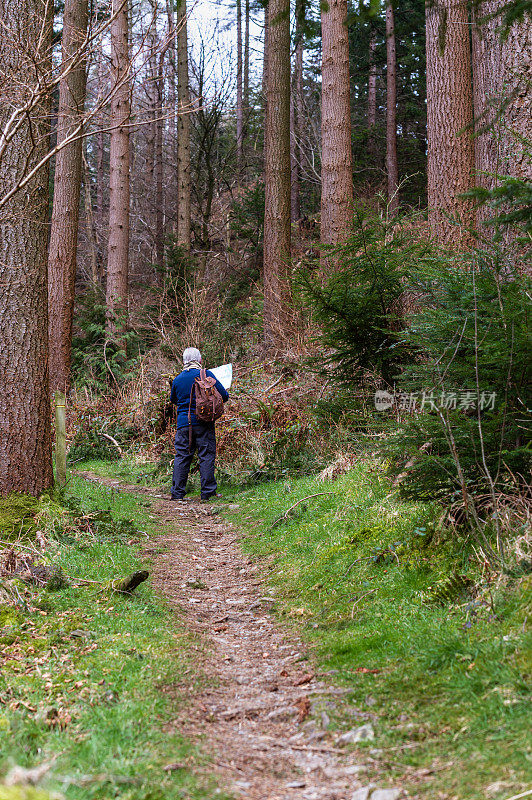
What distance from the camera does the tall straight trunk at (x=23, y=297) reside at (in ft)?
20.2

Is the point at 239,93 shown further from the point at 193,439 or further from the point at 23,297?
the point at 23,297

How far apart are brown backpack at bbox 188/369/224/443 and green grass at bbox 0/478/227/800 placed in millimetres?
4135

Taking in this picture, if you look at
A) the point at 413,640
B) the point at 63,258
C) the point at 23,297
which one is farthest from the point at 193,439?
the point at 413,640

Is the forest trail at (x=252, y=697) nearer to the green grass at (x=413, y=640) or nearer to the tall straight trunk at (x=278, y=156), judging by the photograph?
the green grass at (x=413, y=640)

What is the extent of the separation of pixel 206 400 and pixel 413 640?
248 inches

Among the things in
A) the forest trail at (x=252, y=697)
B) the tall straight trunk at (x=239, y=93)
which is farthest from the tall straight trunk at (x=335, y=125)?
Result: the tall straight trunk at (x=239, y=93)

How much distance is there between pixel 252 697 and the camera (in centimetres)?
380

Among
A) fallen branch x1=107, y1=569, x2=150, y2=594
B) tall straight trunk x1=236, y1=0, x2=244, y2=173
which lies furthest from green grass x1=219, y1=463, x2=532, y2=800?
tall straight trunk x1=236, y1=0, x2=244, y2=173

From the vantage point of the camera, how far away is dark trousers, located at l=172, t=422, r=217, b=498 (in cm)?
996

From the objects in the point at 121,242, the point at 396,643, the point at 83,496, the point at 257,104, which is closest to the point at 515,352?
→ the point at 396,643

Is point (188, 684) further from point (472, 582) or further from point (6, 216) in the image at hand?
point (6, 216)

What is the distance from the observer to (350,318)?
26.8ft

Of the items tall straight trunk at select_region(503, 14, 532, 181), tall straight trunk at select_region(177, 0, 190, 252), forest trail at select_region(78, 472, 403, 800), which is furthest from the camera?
tall straight trunk at select_region(177, 0, 190, 252)

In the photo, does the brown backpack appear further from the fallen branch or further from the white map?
the fallen branch
